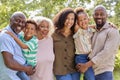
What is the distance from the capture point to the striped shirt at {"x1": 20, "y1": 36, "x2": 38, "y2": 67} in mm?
3994

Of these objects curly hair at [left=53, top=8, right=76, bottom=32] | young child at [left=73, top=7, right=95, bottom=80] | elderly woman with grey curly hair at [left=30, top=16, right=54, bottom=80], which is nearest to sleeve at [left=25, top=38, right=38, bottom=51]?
elderly woman with grey curly hair at [left=30, top=16, right=54, bottom=80]

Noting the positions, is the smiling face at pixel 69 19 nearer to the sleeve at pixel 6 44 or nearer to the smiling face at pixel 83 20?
the smiling face at pixel 83 20

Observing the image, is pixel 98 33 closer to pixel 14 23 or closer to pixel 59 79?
pixel 59 79

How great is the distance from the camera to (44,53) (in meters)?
4.28

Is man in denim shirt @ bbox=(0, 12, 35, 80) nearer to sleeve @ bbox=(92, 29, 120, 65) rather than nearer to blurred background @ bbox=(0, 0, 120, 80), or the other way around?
sleeve @ bbox=(92, 29, 120, 65)

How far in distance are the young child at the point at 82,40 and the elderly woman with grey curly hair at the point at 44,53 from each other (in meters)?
0.39

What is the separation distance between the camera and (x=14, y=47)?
3703mm

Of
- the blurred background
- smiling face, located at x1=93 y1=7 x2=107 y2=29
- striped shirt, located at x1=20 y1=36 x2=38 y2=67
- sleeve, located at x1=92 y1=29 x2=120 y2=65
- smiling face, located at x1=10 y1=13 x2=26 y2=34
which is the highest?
smiling face, located at x1=10 y1=13 x2=26 y2=34

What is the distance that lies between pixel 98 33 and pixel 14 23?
4.36ft

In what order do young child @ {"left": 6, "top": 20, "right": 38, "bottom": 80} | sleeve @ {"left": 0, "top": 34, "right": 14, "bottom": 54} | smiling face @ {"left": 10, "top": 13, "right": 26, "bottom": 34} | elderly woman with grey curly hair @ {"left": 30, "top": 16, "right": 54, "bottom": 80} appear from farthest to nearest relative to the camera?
elderly woman with grey curly hair @ {"left": 30, "top": 16, "right": 54, "bottom": 80}
young child @ {"left": 6, "top": 20, "right": 38, "bottom": 80}
smiling face @ {"left": 10, "top": 13, "right": 26, "bottom": 34}
sleeve @ {"left": 0, "top": 34, "right": 14, "bottom": 54}

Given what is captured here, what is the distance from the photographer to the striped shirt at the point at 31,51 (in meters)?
3.99

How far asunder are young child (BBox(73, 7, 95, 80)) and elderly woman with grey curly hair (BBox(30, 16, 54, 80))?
39cm

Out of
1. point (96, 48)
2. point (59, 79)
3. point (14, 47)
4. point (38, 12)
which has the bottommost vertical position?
point (38, 12)

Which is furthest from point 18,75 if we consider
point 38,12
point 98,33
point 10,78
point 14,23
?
point 38,12
